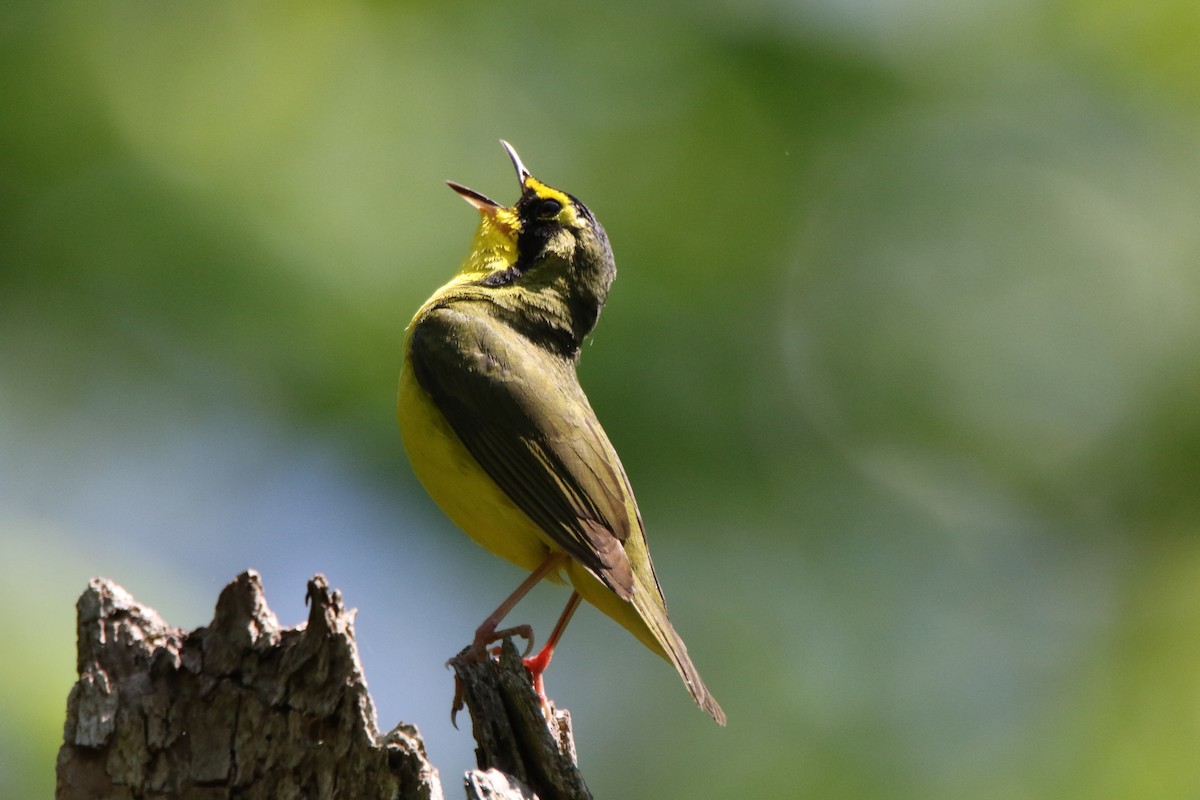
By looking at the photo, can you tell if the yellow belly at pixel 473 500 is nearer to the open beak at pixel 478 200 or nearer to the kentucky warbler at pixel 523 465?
the kentucky warbler at pixel 523 465

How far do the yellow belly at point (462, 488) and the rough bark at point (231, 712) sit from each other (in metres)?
1.79

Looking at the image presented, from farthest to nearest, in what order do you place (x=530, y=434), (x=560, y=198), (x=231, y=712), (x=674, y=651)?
(x=560, y=198)
(x=530, y=434)
(x=674, y=651)
(x=231, y=712)

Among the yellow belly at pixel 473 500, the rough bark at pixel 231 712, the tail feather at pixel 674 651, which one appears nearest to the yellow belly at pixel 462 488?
the yellow belly at pixel 473 500

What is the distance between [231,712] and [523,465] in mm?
2070

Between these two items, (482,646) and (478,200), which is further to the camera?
A: (478,200)

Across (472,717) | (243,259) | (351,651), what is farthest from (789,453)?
(351,651)

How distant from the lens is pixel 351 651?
344 centimetres

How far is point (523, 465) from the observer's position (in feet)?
17.5

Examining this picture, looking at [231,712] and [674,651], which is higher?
[674,651]

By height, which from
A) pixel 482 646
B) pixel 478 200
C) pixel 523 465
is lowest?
pixel 482 646

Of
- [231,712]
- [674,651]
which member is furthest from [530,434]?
[231,712]

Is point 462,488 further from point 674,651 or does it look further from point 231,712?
point 231,712

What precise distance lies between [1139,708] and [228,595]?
6156 millimetres

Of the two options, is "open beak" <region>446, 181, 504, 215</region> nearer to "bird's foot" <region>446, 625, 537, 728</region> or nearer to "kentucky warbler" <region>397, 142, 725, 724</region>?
"kentucky warbler" <region>397, 142, 725, 724</region>
